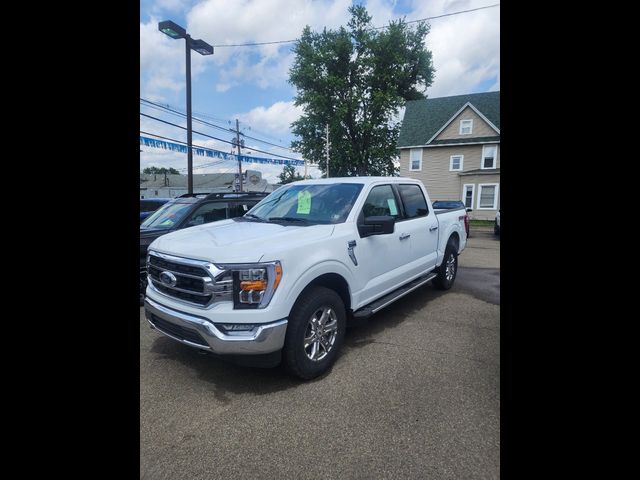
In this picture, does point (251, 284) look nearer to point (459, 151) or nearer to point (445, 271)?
point (445, 271)

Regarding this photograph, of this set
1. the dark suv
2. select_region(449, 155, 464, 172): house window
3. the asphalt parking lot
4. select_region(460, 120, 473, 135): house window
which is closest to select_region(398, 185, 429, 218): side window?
the asphalt parking lot

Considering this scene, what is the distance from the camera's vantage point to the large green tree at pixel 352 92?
33906 millimetres

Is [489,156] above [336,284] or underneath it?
above

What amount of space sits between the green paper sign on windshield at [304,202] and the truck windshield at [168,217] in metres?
2.89

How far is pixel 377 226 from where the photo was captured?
3.64 m

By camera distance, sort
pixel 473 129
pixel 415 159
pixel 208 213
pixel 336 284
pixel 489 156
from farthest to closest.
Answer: pixel 415 159 < pixel 473 129 < pixel 489 156 < pixel 208 213 < pixel 336 284

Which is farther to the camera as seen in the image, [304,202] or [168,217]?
[168,217]

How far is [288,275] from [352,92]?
1404 inches

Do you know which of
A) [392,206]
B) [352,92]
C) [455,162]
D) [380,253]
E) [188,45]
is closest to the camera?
A: [380,253]

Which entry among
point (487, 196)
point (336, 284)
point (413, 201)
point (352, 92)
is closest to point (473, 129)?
point (487, 196)

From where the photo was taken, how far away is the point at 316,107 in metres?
34.2
